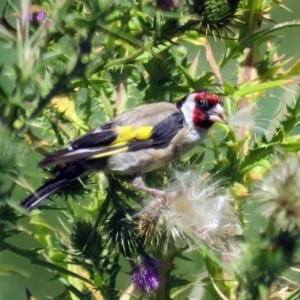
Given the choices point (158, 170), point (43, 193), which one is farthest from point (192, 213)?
point (158, 170)

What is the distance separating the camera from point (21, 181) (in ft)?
3.75

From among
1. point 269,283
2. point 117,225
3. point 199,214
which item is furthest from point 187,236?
point 269,283

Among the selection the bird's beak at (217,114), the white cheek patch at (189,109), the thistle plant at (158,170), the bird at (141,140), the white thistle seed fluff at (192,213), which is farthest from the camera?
the white cheek patch at (189,109)

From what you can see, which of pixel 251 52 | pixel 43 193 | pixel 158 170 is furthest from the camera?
pixel 158 170

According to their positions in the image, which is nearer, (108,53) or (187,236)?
(108,53)

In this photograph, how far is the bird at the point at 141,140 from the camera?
1.95 meters

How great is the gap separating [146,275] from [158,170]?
61cm

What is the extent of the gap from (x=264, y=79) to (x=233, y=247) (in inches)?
23.9

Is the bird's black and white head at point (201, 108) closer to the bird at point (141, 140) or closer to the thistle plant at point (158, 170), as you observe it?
the bird at point (141, 140)

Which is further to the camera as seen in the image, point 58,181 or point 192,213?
point 58,181

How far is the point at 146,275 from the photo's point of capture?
5.78ft

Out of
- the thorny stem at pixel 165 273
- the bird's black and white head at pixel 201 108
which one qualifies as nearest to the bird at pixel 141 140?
the bird's black and white head at pixel 201 108

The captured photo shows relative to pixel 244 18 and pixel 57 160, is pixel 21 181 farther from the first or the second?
pixel 244 18

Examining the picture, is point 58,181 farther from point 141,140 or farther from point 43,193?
point 141,140
